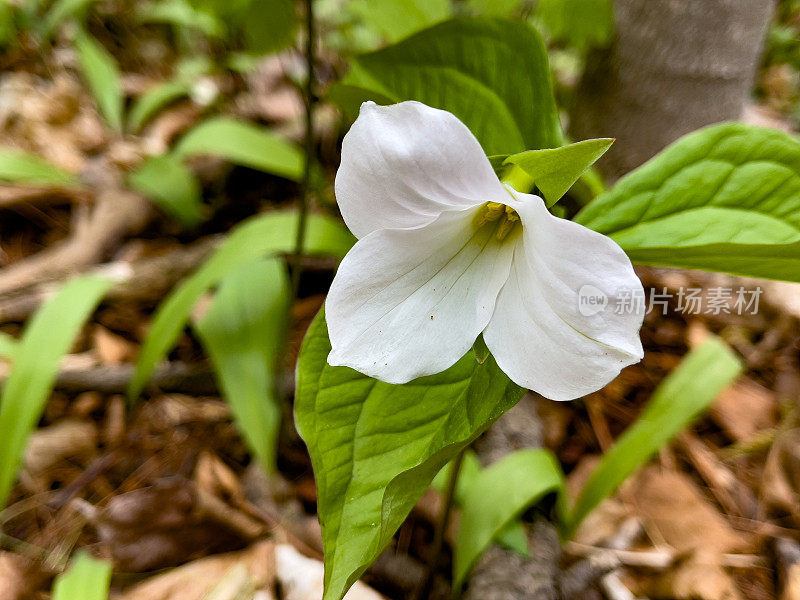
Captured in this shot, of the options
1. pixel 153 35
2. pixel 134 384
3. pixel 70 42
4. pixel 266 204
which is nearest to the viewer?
pixel 134 384

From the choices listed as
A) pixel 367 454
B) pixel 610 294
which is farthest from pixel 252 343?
pixel 610 294

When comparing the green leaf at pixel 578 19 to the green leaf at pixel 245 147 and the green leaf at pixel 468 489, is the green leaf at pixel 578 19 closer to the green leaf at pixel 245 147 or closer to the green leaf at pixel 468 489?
the green leaf at pixel 245 147

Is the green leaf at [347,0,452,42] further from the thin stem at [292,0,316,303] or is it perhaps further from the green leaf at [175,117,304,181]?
the green leaf at [175,117,304,181]

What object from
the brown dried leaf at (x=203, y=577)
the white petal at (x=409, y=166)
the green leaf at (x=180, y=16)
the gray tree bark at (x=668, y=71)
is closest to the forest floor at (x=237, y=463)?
the brown dried leaf at (x=203, y=577)

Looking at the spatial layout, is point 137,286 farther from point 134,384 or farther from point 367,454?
point 367,454

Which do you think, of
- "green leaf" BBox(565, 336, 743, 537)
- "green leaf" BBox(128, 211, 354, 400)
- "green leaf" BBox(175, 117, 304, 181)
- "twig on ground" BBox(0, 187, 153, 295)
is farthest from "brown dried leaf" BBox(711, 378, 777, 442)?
"twig on ground" BBox(0, 187, 153, 295)

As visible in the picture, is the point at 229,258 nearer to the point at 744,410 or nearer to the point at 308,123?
the point at 308,123

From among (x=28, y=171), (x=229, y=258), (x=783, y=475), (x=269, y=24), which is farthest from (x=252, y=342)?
(x=783, y=475)
